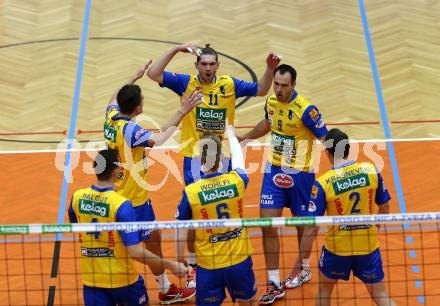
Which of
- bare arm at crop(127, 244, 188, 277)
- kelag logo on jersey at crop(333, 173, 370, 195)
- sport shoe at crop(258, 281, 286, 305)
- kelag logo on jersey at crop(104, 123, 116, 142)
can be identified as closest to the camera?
bare arm at crop(127, 244, 188, 277)

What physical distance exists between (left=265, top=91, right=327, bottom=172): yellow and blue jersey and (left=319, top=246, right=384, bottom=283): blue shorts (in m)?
1.82

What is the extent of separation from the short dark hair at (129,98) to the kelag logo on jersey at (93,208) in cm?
174

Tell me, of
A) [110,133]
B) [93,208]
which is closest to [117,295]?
[93,208]

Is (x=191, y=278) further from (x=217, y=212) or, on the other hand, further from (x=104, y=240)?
(x=104, y=240)

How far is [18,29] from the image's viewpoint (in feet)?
65.5

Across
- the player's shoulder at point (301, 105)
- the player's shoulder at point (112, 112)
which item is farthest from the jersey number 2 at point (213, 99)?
the player's shoulder at point (112, 112)

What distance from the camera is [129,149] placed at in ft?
34.1

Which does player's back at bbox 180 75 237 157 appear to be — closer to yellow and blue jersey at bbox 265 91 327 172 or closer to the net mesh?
yellow and blue jersey at bbox 265 91 327 172

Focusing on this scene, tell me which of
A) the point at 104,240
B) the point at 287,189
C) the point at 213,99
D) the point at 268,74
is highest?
the point at 268,74

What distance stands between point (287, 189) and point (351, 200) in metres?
1.92

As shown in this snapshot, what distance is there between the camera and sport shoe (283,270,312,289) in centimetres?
1130

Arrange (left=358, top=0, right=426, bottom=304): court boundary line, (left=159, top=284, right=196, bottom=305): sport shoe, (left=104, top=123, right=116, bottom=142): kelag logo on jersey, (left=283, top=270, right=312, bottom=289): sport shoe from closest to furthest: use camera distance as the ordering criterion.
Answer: (left=104, top=123, right=116, bottom=142): kelag logo on jersey → (left=159, top=284, right=196, bottom=305): sport shoe → (left=283, top=270, right=312, bottom=289): sport shoe → (left=358, top=0, right=426, bottom=304): court boundary line

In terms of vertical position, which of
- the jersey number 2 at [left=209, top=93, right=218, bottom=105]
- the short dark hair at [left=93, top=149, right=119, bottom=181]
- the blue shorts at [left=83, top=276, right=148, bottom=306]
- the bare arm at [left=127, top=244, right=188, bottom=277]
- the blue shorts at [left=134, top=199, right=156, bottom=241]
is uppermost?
the jersey number 2 at [left=209, top=93, right=218, bottom=105]

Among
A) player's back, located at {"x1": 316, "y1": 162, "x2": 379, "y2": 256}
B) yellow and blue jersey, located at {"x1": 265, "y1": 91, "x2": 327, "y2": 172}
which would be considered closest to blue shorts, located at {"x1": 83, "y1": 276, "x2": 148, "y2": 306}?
player's back, located at {"x1": 316, "y1": 162, "x2": 379, "y2": 256}
